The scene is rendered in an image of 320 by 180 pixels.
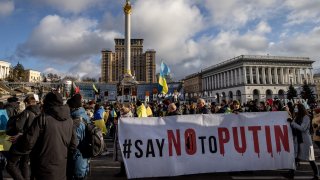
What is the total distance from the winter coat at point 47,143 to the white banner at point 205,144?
11.5ft

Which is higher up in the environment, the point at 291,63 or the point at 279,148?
the point at 291,63

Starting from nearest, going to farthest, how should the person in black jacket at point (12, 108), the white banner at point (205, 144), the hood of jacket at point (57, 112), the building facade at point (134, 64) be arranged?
the hood of jacket at point (57, 112), the white banner at point (205, 144), the person in black jacket at point (12, 108), the building facade at point (134, 64)

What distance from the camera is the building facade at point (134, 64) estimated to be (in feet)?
532

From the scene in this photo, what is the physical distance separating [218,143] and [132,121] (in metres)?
2.24

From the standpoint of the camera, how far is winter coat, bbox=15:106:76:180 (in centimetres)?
385

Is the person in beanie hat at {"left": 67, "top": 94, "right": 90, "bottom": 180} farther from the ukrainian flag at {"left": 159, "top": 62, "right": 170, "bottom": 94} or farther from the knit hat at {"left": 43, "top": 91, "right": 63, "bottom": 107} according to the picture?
the ukrainian flag at {"left": 159, "top": 62, "right": 170, "bottom": 94}

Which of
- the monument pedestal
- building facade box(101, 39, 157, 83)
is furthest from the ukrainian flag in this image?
building facade box(101, 39, 157, 83)

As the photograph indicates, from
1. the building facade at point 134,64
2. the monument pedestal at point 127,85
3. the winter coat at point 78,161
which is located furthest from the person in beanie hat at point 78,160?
the building facade at point 134,64

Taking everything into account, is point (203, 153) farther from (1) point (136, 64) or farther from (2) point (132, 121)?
(1) point (136, 64)

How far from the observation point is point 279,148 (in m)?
8.04

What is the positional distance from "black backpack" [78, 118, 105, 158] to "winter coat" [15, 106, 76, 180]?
729 mm

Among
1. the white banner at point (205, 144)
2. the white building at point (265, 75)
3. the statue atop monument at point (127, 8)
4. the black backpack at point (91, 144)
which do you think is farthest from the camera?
the white building at point (265, 75)

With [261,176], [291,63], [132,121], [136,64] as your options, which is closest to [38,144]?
[132,121]

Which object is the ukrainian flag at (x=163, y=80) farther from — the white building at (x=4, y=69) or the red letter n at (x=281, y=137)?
the white building at (x=4, y=69)
